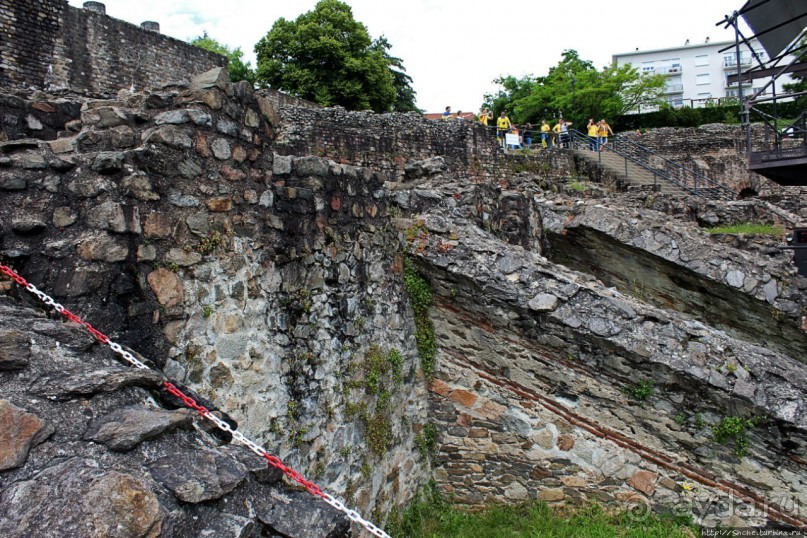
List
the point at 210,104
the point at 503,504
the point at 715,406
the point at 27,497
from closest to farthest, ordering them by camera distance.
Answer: the point at 27,497
the point at 210,104
the point at 715,406
the point at 503,504

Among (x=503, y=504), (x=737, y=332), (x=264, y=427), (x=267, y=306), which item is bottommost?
(x=503, y=504)

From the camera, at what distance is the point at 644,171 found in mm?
21734

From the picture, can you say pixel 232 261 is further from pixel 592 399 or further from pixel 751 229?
pixel 751 229

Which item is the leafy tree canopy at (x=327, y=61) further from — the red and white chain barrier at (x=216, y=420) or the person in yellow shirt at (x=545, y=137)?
the red and white chain barrier at (x=216, y=420)

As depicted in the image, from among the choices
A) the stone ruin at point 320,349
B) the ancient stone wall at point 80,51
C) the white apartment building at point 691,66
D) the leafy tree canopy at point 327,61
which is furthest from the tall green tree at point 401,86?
the white apartment building at point 691,66

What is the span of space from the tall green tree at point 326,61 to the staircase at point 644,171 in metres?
9.56

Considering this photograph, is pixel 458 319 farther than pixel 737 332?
No

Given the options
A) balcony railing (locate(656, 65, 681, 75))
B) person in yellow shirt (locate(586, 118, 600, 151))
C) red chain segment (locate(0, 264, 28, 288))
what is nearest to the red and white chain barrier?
red chain segment (locate(0, 264, 28, 288))

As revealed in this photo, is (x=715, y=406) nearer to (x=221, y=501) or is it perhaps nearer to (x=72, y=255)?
(x=221, y=501)

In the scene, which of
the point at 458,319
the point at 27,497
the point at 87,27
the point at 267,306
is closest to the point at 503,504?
the point at 458,319

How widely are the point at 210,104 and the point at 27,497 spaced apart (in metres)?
2.43

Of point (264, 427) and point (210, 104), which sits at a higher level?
point (210, 104)

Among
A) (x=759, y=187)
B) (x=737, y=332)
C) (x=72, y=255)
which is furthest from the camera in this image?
(x=759, y=187)

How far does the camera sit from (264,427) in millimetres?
3734
